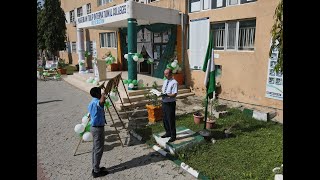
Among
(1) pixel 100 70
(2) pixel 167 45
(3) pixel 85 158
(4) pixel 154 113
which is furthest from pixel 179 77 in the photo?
(3) pixel 85 158

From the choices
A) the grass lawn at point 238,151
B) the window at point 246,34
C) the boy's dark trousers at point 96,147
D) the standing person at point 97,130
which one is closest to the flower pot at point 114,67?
the window at point 246,34

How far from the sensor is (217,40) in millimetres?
10586

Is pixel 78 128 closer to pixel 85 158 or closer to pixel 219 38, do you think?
pixel 85 158

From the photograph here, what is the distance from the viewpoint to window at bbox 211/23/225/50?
1030 centimetres

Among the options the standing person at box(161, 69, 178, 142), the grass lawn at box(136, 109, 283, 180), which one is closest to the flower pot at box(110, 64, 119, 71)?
the grass lawn at box(136, 109, 283, 180)

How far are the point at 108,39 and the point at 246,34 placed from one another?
1226cm

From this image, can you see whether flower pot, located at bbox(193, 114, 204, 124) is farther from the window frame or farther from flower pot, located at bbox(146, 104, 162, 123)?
the window frame

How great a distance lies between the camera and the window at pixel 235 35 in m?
9.27

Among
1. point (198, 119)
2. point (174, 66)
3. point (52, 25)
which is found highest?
point (52, 25)

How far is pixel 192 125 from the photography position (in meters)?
7.46

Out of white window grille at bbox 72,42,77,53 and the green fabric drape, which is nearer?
the green fabric drape

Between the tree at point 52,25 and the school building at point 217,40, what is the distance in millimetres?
12381

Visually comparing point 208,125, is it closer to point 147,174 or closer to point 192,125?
point 192,125
